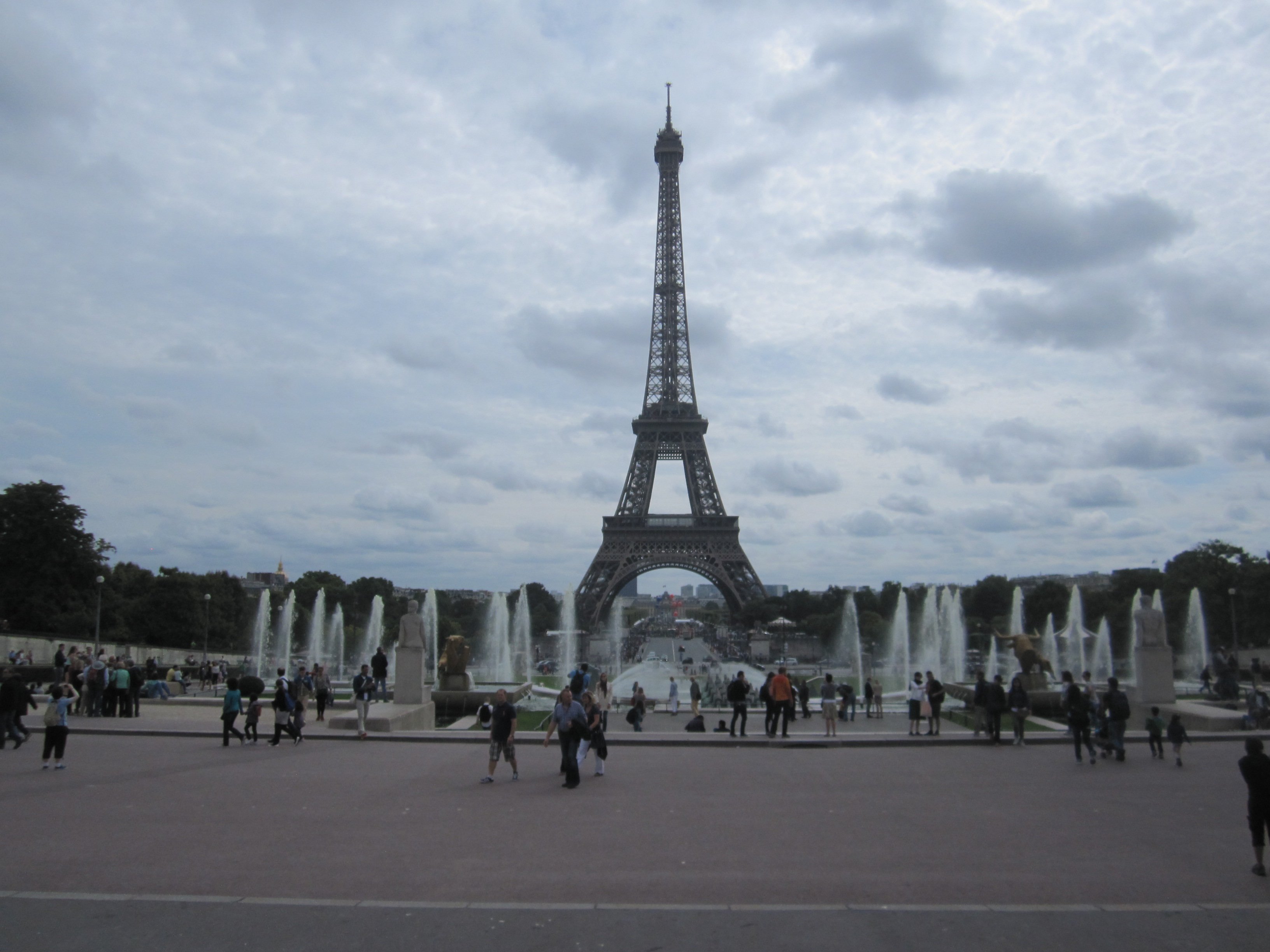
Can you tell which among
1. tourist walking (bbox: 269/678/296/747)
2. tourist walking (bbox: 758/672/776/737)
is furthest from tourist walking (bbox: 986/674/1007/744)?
tourist walking (bbox: 269/678/296/747)

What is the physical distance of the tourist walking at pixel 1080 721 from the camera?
17.9m

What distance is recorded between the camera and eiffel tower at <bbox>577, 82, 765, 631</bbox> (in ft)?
305

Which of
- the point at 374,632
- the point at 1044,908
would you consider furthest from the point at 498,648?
the point at 1044,908

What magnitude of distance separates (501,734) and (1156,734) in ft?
39.1

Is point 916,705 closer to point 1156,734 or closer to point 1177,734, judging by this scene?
point 1156,734

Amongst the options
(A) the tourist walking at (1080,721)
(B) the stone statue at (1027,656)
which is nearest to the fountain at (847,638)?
(B) the stone statue at (1027,656)

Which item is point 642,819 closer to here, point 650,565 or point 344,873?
point 344,873

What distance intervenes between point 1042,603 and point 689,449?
3655 cm

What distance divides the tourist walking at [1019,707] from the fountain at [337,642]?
119 ft

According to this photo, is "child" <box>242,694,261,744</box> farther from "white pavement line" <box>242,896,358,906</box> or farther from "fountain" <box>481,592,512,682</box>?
"fountain" <box>481,592,512,682</box>

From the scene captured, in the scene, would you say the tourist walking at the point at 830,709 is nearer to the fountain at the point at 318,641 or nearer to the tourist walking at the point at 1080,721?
the tourist walking at the point at 1080,721

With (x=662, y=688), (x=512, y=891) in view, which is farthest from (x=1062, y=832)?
(x=662, y=688)

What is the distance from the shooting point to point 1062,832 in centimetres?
1195

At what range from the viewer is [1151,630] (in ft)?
80.7
